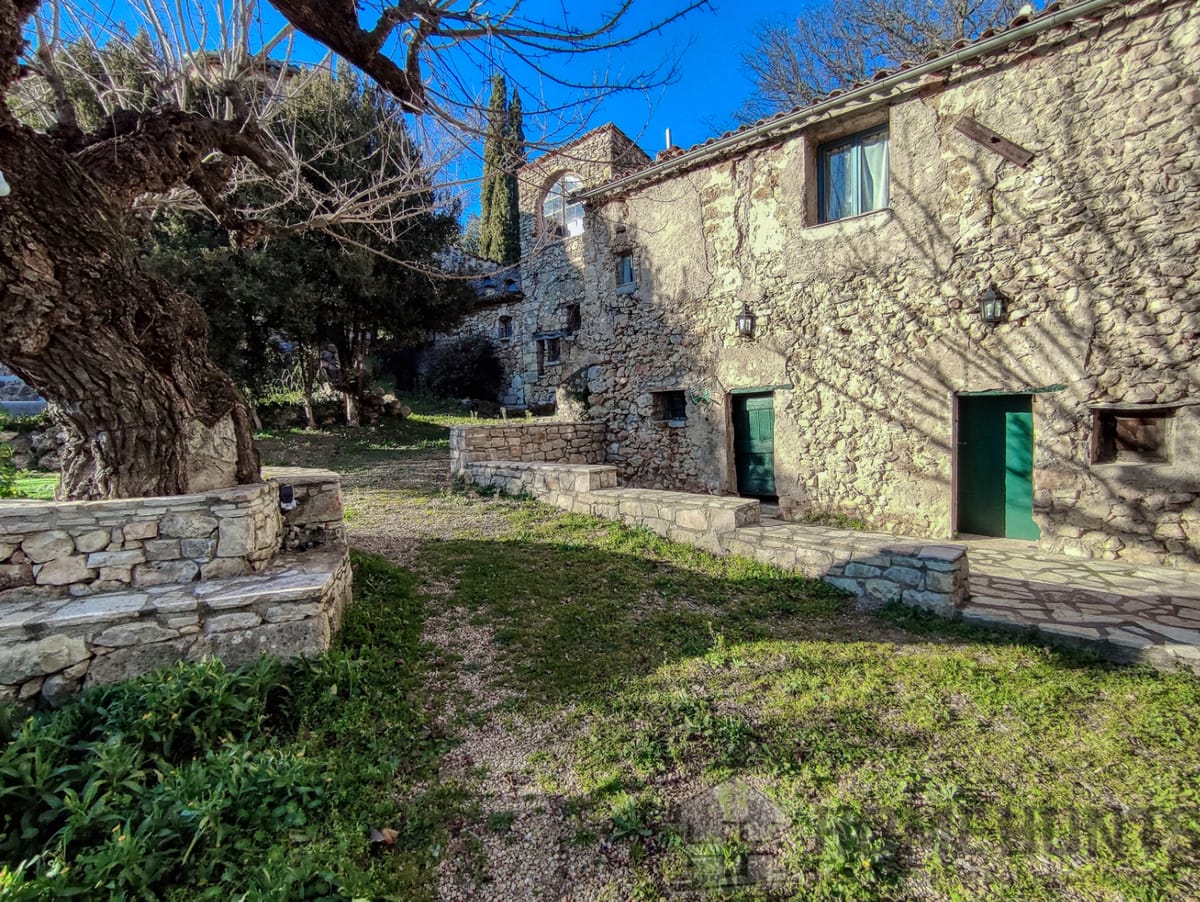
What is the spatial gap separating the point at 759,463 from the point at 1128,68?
528 cm

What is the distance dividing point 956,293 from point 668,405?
13.6ft

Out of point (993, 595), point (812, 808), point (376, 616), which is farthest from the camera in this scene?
point (993, 595)

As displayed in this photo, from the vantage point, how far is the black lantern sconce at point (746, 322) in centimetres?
749

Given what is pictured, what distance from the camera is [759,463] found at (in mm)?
7789

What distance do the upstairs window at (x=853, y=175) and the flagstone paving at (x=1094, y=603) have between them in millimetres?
4294

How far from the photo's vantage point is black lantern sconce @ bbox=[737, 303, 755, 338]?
7.49 m

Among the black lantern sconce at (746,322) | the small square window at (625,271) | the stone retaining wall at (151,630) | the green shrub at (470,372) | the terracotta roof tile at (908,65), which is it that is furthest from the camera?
the green shrub at (470,372)

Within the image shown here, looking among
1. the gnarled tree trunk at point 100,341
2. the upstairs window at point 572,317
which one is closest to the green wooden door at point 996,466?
the gnarled tree trunk at point 100,341

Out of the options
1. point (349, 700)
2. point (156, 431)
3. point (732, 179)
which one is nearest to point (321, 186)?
point (732, 179)

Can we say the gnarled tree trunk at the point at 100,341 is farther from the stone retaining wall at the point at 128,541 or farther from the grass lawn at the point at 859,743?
the grass lawn at the point at 859,743

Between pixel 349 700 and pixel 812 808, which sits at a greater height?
pixel 349 700

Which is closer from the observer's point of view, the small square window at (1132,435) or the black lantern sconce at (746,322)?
the small square window at (1132,435)

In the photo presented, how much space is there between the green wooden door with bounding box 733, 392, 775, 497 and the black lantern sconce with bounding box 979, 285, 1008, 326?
253cm

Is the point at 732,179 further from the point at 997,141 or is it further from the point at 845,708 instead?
the point at 845,708
